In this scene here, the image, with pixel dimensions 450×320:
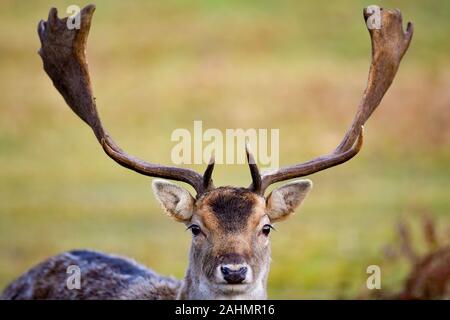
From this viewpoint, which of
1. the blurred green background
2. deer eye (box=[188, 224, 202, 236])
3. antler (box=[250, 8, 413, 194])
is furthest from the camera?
the blurred green background

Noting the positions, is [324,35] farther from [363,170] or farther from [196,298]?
[196,298]

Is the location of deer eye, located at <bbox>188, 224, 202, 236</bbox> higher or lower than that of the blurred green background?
lower

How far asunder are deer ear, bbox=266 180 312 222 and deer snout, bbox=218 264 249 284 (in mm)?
922

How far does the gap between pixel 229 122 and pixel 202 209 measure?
Result: 21860mm

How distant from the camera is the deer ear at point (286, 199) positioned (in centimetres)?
1181

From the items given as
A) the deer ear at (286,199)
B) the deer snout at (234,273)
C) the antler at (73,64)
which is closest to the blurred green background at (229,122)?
the deer ear at (286,199)

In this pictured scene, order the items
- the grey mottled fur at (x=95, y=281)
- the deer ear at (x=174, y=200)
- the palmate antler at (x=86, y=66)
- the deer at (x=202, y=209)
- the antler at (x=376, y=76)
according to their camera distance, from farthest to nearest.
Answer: the grey mottled fur at (x=95, y=281), the palmate antler at (x=86, y=66), the antler at (x=376, y=76), the deer ear at (x=174, y=200), the deer at (x=202, y=209)

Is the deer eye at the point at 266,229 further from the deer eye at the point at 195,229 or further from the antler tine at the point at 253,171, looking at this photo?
the deer eye at the point at 195,229

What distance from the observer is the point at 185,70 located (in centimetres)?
3781

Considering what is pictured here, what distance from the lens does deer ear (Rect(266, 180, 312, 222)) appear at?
11.8 m

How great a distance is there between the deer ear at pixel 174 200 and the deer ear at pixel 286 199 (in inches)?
28.4

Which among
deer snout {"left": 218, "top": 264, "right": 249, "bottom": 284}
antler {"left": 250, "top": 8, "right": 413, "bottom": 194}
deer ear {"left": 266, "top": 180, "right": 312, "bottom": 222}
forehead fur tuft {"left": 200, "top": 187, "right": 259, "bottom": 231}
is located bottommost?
deer snout {"left": 218, "top": 264, "right": 249, "bottom": 284}

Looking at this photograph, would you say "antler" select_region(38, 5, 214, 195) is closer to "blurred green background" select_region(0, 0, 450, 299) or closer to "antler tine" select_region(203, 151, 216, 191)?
"antler tine" select_region(203, 151, 216, 191)

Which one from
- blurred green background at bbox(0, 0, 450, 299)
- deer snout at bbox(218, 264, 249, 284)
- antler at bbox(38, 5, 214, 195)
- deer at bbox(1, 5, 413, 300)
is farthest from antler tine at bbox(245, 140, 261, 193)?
blurred green background at bbox(0, 0, 450, 299)
